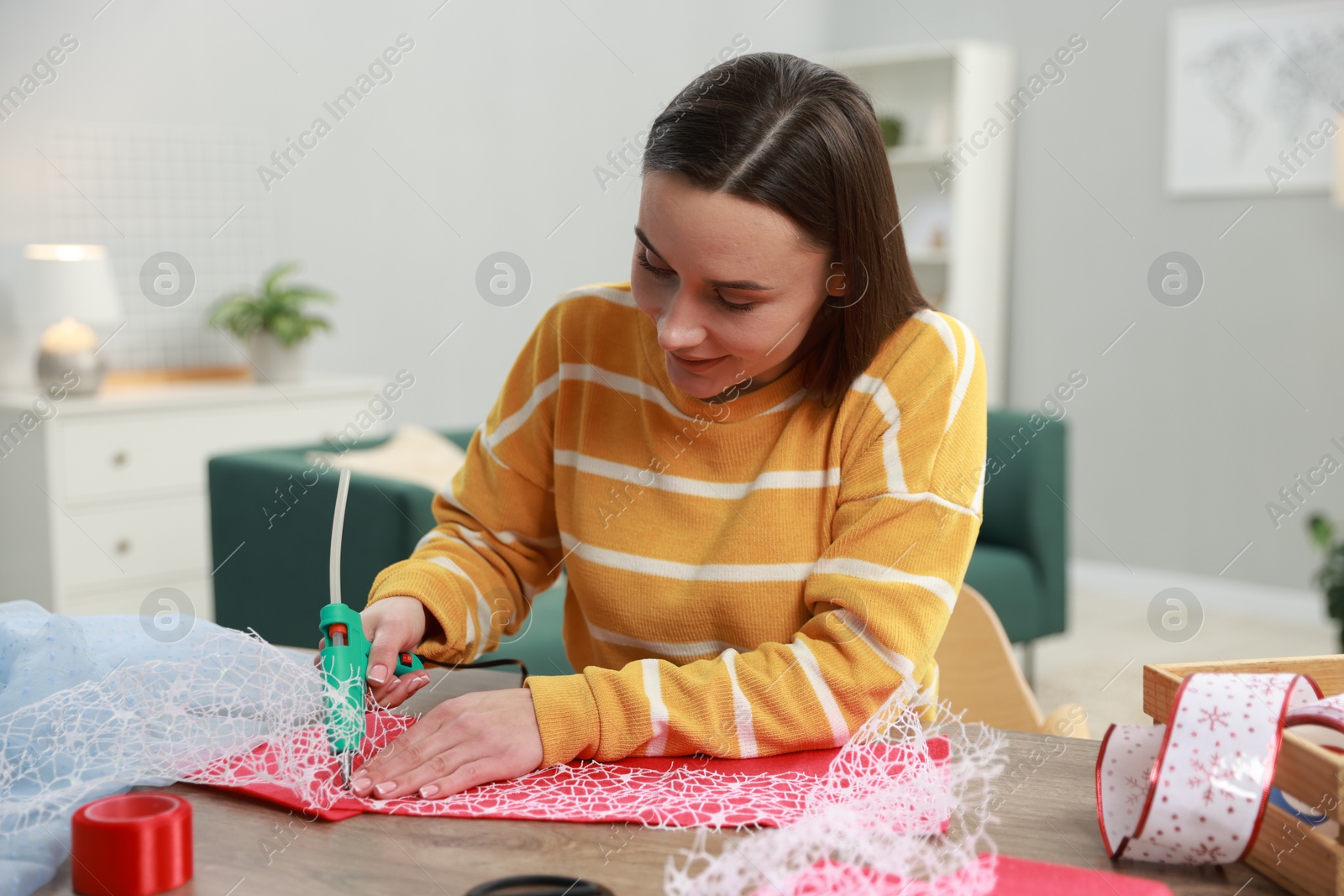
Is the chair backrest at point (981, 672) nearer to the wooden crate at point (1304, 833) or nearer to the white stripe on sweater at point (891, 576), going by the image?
the white stripe on sweater at point (891, 576)

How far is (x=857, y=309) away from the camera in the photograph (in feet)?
3.78

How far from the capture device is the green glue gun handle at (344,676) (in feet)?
3.15

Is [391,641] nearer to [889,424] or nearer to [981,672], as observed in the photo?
[889,424]

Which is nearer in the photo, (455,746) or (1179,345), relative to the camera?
(455,746)

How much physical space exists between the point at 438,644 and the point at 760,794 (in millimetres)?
409

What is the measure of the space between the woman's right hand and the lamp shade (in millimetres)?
2482

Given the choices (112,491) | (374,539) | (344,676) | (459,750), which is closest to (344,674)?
(344,676)

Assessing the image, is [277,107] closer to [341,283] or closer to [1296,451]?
[341,283]

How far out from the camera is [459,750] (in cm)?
96

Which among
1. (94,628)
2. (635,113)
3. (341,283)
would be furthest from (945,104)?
(94,628)

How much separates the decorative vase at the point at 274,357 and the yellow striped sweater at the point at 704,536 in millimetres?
2526

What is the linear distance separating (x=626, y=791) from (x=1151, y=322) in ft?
13.4

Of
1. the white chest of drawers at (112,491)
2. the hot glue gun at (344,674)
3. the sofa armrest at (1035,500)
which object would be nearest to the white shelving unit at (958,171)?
the sofa armrest at (1035,500)

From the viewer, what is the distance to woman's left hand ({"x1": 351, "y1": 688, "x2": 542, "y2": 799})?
93cm
